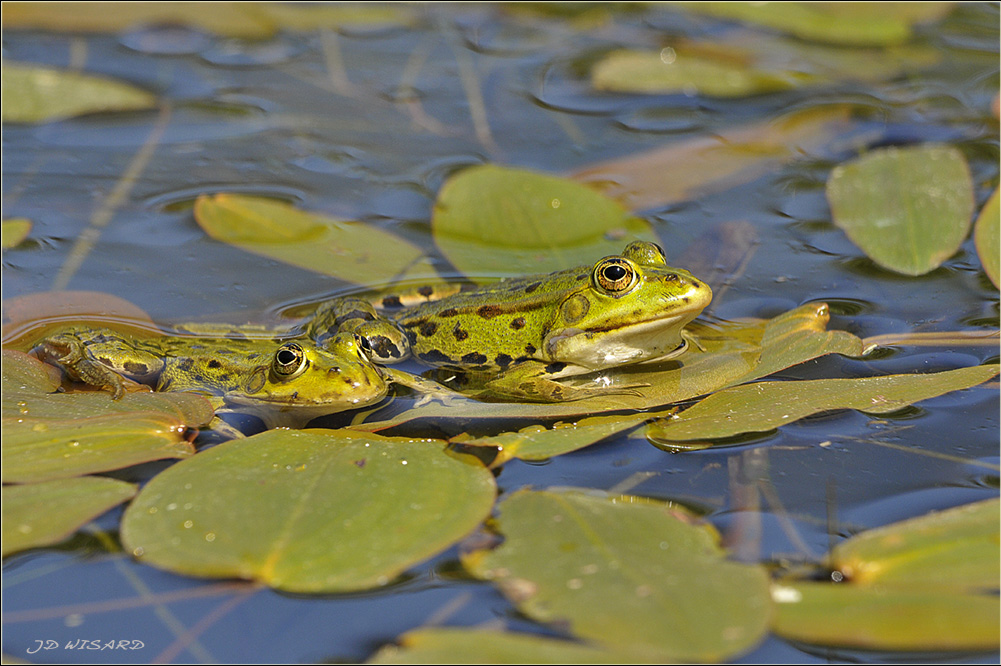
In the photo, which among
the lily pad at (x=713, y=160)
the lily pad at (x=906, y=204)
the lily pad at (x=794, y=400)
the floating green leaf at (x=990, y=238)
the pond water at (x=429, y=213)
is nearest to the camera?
the pond water at (x=429, y=213)

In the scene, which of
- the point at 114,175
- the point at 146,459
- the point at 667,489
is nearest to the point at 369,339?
the point at 146,459

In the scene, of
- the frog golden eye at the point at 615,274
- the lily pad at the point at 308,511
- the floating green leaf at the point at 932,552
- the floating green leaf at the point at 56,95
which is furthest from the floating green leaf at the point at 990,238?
the floating green leaf at the point at 56,95


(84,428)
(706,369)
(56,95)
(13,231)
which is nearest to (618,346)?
(706,369)

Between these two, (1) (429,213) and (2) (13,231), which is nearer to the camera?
(2) (13,231)

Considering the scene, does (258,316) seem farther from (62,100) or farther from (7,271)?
(62,100)

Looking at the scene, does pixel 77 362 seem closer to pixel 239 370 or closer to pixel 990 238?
pixel 239 370

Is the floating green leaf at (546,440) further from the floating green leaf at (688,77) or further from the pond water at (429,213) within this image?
the floating green leaf at (688,77)
